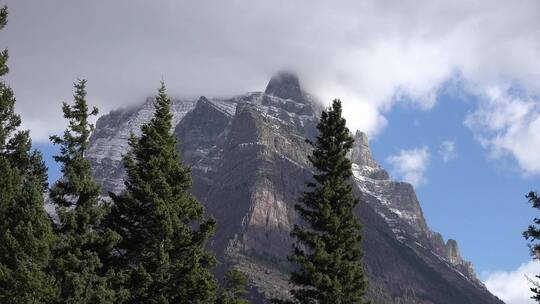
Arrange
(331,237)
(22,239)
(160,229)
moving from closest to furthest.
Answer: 1. (22,239)
2. (160,229)
3. (331,237)

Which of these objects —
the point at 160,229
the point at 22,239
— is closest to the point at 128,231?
the point at 160,229

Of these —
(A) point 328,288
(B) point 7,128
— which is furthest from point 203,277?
(B) point 7,128

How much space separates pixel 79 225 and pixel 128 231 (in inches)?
163

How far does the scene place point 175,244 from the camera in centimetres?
4647

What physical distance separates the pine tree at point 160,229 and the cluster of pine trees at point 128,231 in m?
0.07

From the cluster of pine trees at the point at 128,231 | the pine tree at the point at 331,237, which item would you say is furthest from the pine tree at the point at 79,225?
the pine tree at the point at 331,237

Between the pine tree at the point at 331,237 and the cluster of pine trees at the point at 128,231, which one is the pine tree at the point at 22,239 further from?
the pine tree at the point at 331,237

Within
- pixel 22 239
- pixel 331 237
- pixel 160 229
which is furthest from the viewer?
pixel 331 237

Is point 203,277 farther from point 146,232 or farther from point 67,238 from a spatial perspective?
point 67,238

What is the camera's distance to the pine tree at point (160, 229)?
44938 millimetres

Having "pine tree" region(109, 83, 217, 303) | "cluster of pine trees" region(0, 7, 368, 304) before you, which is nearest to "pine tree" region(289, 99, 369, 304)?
"cluster of pine trees" region(0, 7, 368, 304)

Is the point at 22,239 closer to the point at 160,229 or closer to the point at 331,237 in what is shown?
the point at 160,229

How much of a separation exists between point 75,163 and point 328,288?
1871 cm

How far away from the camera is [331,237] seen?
4875cm
